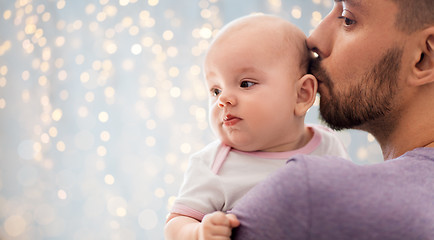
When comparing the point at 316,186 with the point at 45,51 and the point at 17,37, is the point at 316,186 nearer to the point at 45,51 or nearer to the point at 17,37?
the point at 45,51

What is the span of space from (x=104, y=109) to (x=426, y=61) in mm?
2048

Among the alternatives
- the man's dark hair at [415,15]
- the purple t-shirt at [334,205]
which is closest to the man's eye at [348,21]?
the man's dark hair at [415,15]

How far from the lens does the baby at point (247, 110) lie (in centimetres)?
97

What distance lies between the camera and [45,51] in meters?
2.86

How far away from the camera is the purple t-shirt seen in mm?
639

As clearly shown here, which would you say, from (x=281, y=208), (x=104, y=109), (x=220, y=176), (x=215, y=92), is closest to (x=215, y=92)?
(x=215, y=92)

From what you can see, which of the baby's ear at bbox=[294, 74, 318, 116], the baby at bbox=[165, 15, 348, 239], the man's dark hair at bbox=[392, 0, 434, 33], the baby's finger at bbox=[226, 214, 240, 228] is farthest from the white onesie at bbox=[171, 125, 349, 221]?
the man's dark hair at bbox=[392, 0, 434, 33]

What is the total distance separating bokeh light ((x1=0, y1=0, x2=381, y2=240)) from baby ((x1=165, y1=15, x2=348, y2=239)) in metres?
1.24

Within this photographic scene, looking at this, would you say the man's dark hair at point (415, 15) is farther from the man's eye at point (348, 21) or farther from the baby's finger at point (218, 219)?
the baby's finger at point (218, 219)

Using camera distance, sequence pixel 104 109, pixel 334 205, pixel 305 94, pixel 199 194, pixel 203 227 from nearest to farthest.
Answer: pixel 334 205 → pixel 203 227 → pixel 199 194 → pixel 305 94 → pixel 104 109

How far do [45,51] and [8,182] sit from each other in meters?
0.95

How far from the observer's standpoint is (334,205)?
2.11 ft

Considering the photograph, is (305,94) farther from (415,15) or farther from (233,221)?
(233,221)

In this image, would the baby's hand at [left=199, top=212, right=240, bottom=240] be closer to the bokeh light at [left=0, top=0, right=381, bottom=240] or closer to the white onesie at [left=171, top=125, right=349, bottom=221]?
the white onesie at [left=171, top=125, right=349, bottom=221]
